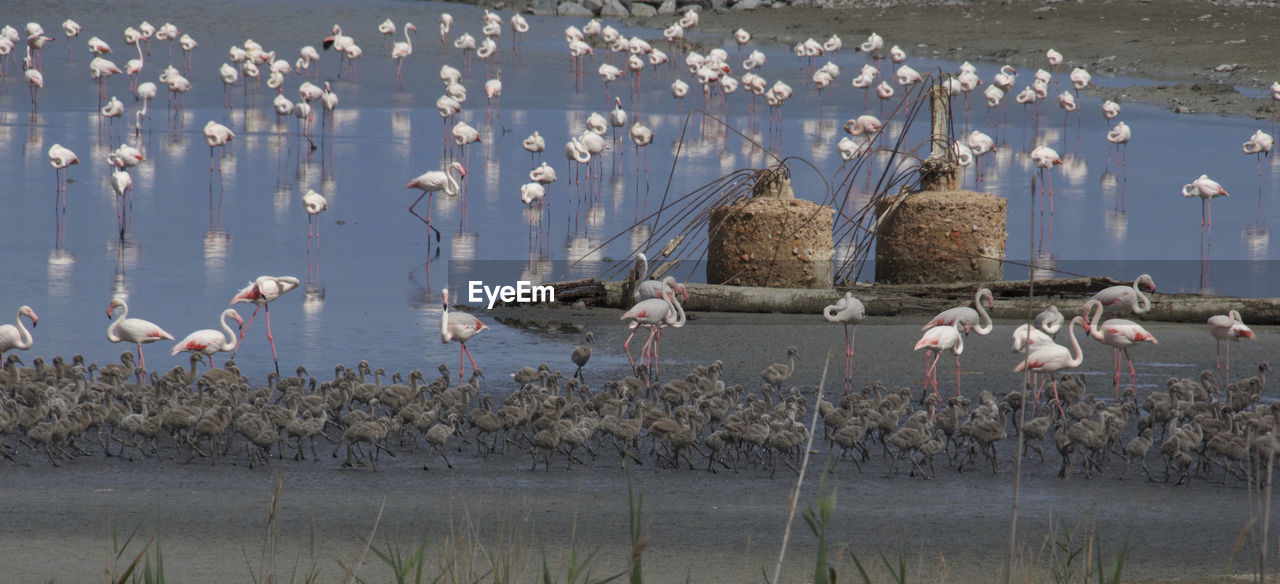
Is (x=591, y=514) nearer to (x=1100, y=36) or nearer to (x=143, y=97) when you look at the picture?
(x=143, y=97)

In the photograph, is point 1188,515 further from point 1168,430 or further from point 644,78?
point 644,78

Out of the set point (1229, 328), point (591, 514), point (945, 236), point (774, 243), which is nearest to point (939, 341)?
point (1229, 328)

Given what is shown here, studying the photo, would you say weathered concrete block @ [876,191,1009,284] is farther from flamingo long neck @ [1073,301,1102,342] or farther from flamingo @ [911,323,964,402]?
flamingo @ [911,323,964,402]

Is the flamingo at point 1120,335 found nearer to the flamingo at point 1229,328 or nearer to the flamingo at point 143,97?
the flamingo at point 1229,328

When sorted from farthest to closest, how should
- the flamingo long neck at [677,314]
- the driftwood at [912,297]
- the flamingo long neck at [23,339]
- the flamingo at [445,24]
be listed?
the flamingo at [445,24], the driftwood at [912,297], the flamingo long neck at [677,314], the flamingo long neck at [23,339]

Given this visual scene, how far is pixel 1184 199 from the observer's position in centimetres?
2145

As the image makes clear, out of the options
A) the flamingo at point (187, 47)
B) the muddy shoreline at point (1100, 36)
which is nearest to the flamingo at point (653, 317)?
the muddy shoreline at point (1100, 36)

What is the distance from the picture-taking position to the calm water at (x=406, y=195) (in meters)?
13.0

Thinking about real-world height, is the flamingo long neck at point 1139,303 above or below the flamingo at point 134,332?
above

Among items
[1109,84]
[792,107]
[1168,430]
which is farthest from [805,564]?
[1109,84]

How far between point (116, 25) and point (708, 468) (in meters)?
40.3

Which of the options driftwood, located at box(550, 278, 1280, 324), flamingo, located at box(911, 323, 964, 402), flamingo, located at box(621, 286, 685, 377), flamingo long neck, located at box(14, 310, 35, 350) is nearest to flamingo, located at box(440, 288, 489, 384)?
flamingo, located at box(621, 286, 685, 377)

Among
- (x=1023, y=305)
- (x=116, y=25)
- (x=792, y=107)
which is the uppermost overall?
(x=116, y=25)

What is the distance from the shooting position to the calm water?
1298 cm
